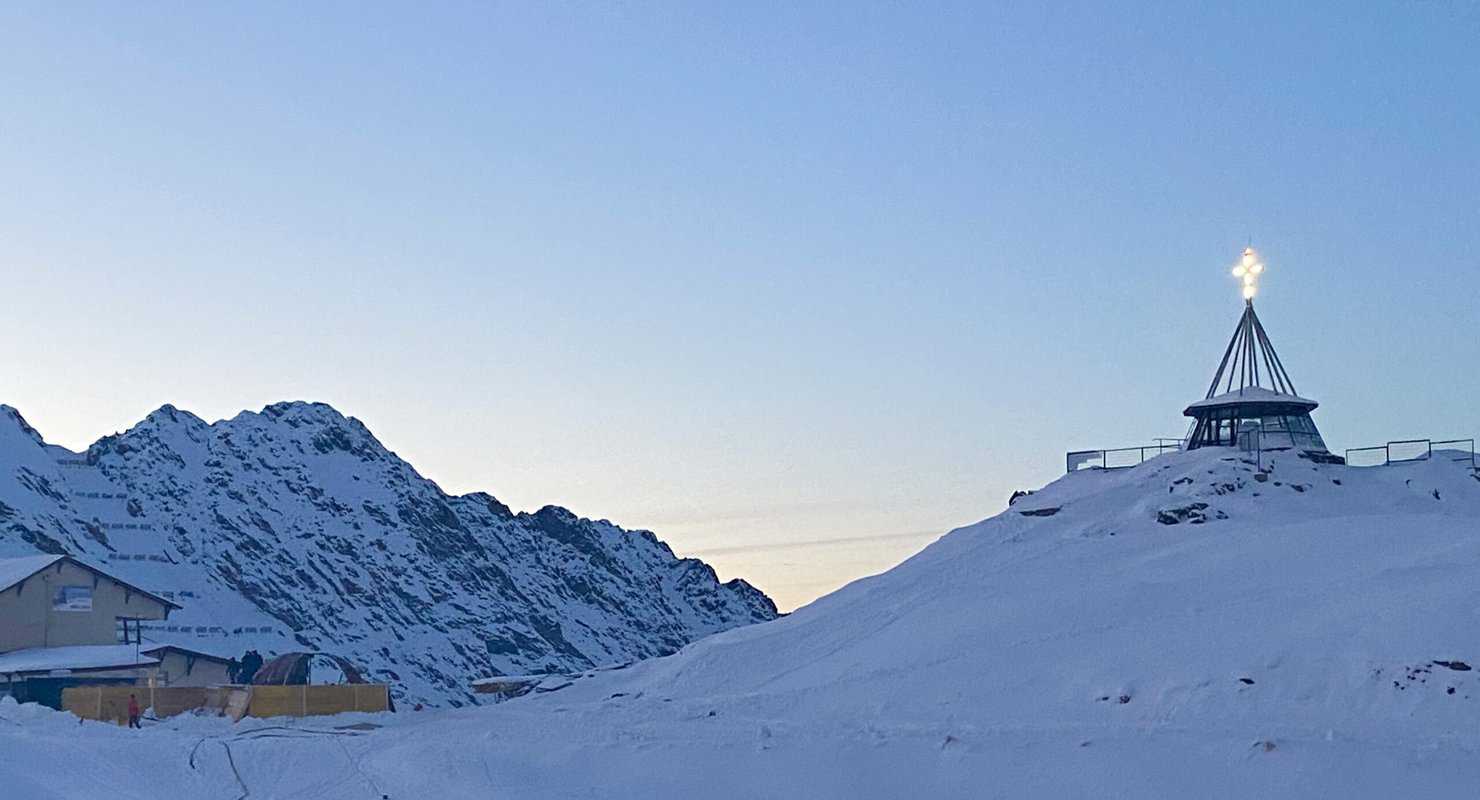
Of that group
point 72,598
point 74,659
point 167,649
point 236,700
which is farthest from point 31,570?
point 236,700

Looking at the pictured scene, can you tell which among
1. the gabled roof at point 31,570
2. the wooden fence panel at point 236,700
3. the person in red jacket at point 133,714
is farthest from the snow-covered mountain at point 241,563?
the person in red jacket at point 133,714

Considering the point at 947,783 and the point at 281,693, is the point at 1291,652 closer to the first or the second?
the point at 947,783

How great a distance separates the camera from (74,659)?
59656 millimetres

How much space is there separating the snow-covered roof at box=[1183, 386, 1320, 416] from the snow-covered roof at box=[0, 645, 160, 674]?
3969cm

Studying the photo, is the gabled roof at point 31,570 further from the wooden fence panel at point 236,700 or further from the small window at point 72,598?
the wooden fence panel at point 236,700

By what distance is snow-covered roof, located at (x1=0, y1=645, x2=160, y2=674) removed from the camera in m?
57.8

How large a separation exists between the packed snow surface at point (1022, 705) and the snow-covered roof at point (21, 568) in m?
20.3

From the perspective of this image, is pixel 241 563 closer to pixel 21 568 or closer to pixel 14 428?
pixel 14 428

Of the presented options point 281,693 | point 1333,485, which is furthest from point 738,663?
point 1333,485

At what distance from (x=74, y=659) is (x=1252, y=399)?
4340cm

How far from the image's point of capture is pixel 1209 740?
28.8 metres

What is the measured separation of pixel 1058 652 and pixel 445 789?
13.9 metres

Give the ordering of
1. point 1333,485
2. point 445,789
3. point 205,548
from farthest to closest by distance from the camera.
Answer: point 205,548, point 1333,485, point 445,789

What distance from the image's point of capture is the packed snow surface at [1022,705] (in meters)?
28.4
